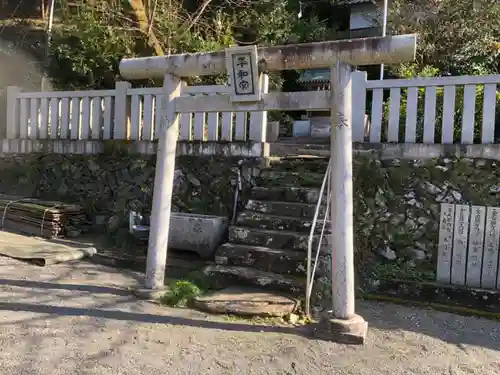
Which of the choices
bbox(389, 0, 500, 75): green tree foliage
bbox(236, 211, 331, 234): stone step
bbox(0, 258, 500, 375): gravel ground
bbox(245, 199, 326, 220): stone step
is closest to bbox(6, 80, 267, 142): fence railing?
bbox(245, 199, 326, 220): stone step

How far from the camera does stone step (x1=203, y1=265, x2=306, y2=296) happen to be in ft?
17.1

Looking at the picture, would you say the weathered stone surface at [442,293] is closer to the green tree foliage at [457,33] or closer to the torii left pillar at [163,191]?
the torii left pillar at [163,191]

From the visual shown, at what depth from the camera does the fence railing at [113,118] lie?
7.24 m

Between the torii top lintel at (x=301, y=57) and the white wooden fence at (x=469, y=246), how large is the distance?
6.70 ft

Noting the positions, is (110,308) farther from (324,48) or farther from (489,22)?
(489,22)

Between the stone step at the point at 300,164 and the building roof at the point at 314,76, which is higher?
the building roof at the point at 314,76

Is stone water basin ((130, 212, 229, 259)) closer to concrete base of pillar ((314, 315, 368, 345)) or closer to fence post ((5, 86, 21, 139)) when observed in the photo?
concrete base of pillar ((314, 315, 368, 345))

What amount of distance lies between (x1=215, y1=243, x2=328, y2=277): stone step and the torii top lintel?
209cm

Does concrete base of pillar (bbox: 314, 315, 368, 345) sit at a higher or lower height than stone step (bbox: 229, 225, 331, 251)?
lower

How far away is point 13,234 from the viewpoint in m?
7.68

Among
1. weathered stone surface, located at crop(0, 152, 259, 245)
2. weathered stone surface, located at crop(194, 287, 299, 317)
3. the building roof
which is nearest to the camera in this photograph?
weathered stone surface, located at crop(194, 287, 299, 317)

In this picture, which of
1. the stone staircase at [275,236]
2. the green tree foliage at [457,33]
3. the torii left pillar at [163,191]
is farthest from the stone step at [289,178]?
the green tree foliage at [457,33]

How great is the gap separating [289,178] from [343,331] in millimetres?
2942

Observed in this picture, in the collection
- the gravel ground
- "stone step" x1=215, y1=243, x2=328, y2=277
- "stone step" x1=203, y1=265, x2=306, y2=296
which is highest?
"stone step" x1=215, y1=243, x2=328, y2=277
